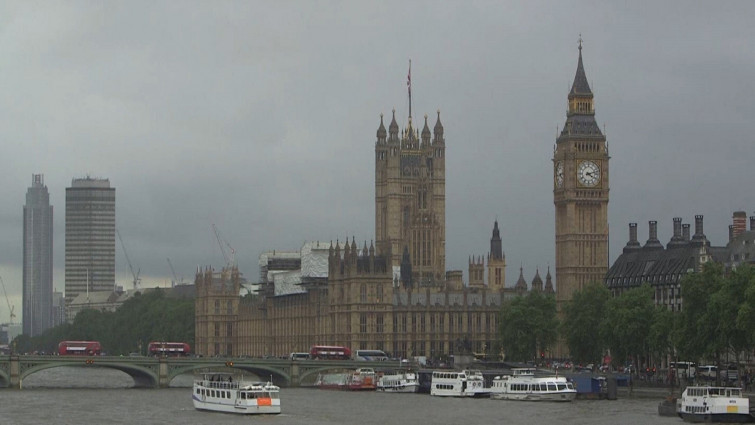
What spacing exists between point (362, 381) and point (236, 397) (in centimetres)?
4390

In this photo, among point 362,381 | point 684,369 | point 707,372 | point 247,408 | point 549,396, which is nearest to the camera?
point 247,408

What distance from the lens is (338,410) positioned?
487ft

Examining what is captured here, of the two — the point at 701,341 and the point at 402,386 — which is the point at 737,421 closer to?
the point at 701,341

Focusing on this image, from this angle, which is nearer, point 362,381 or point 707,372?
point 707,372

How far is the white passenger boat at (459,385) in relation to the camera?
169 m

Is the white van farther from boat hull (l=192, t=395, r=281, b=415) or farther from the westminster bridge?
boat hull (l=192, t=395, r=281, b=415)

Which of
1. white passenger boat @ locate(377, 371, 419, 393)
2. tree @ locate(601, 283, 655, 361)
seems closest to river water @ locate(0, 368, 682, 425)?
white passenger boat @ locate(377, 371, 419, 393)

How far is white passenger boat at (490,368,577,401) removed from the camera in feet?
523

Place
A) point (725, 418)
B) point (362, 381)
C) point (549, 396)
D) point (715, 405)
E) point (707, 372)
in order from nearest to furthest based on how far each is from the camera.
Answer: point (725, 418)
point (715, 405)
point (549, 396)
point (707, 372)
point (362, 381)

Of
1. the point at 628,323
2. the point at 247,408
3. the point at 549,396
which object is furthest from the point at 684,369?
the point at 247,408

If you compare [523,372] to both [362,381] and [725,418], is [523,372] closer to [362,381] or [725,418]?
[362,381]

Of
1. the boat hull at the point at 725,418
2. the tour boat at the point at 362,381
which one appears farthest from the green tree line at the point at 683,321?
the tour boat at the point at 362,381

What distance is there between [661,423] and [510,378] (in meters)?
37.0

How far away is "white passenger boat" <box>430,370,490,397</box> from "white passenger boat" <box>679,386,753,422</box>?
123 feet
